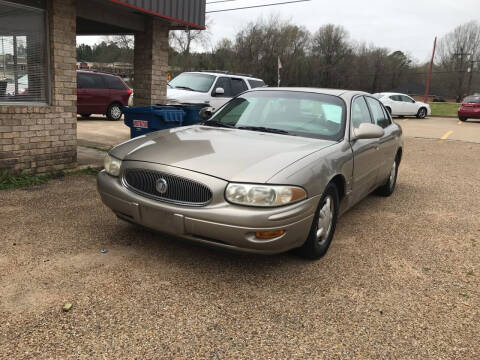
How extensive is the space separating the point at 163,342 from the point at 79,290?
89 cm

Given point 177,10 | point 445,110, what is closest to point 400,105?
point 445,110

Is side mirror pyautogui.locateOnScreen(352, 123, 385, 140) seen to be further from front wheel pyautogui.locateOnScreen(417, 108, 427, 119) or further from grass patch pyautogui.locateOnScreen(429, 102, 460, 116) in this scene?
grass patch pyautogui.locateOnScreen(429, 102, 460, 116)

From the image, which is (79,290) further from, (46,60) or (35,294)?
(46,60)

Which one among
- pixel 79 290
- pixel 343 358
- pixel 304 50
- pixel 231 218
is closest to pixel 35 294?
pixel 79 290

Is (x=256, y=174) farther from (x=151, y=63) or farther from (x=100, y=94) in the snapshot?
(x=100, y=94)

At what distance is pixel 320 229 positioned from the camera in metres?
3.61

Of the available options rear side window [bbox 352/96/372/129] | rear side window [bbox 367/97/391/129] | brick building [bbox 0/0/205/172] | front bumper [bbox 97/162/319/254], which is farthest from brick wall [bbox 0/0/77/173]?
rear side window [bbox 367/97/391/129]

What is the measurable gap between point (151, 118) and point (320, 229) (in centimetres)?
419

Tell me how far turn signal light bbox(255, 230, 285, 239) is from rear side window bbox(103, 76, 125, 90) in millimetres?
13609

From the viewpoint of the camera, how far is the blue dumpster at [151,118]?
6863 millimetres

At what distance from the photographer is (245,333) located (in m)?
2.58

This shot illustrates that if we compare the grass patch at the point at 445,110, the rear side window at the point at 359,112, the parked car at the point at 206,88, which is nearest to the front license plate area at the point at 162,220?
the rear side window at the point at 359,112

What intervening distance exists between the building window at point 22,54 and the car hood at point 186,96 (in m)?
4.45

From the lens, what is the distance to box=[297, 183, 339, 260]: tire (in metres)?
3.46
